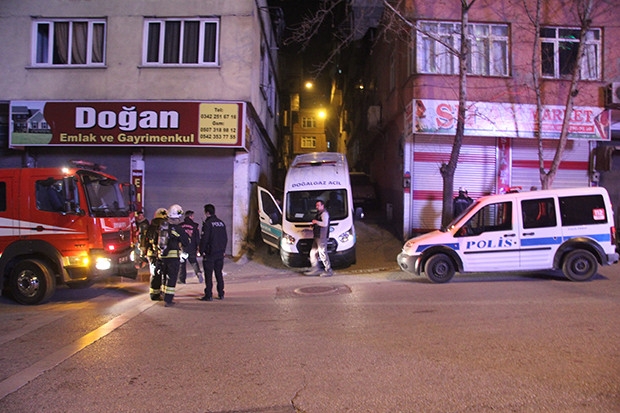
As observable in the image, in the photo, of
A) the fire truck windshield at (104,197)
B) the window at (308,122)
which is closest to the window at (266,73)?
the fire truck windshield at (104,197)

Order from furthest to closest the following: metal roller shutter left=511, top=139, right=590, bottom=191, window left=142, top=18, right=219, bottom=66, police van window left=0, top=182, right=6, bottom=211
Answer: metal roller shutter left=511, top=139, right=590, bottom=191
window left=142, top=18, right=219, bottom=66
police van window left=0, top=182, right=6, bottom=211

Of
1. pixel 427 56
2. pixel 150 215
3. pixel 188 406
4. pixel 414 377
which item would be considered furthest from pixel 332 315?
pixel 427 56

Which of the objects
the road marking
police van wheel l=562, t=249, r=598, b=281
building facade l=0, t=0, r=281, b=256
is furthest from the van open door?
police van wheel l=562, t=249, r=598, b=281

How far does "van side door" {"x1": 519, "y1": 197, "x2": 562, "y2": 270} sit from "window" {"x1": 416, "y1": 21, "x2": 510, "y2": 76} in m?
7.15

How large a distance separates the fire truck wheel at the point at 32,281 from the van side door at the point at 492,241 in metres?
8.27

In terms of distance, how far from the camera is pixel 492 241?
9820 mm

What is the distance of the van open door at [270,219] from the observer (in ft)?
42.5

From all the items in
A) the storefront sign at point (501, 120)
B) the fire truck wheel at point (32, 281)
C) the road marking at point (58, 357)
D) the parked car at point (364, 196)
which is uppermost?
the storefront sign at point (501, 120)

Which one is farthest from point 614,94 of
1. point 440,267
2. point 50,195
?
point 50,195

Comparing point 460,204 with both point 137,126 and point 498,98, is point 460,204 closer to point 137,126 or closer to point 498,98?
point 498,98

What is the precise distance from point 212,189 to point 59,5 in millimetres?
7546

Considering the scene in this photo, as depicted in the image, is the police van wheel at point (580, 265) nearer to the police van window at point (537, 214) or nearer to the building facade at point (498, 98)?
the police van window at point (537, 214)

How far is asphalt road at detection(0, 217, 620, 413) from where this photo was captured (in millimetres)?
4125

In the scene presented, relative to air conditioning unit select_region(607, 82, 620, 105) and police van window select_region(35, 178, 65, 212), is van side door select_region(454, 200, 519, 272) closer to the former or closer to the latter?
police van window select_region(35, 178, 65, 212)
